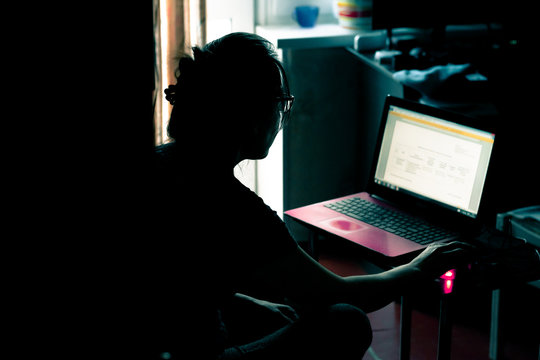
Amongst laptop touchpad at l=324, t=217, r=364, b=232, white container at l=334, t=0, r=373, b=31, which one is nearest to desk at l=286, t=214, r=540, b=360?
laptop touchpad at l=324, t=217, r=364, b=232

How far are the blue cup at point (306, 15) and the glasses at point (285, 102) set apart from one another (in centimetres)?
158

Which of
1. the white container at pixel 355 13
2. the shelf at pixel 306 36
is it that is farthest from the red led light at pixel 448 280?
the white container at pixel 355 13

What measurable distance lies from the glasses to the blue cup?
1.58 metres

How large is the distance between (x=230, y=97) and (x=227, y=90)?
16 millimetres

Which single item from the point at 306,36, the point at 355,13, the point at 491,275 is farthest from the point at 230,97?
the point at 355,13

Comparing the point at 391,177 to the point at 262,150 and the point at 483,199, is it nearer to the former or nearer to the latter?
the point at 483,199

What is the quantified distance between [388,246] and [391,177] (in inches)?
13.8

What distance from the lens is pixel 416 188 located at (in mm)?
1921

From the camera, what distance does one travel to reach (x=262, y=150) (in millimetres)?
1410

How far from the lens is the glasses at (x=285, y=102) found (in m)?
1.39

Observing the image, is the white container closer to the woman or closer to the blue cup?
the blue cup

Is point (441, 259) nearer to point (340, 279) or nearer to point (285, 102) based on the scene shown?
point (340, 279)

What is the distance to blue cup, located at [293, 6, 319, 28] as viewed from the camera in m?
2.95

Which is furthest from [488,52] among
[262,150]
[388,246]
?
[262,150]
